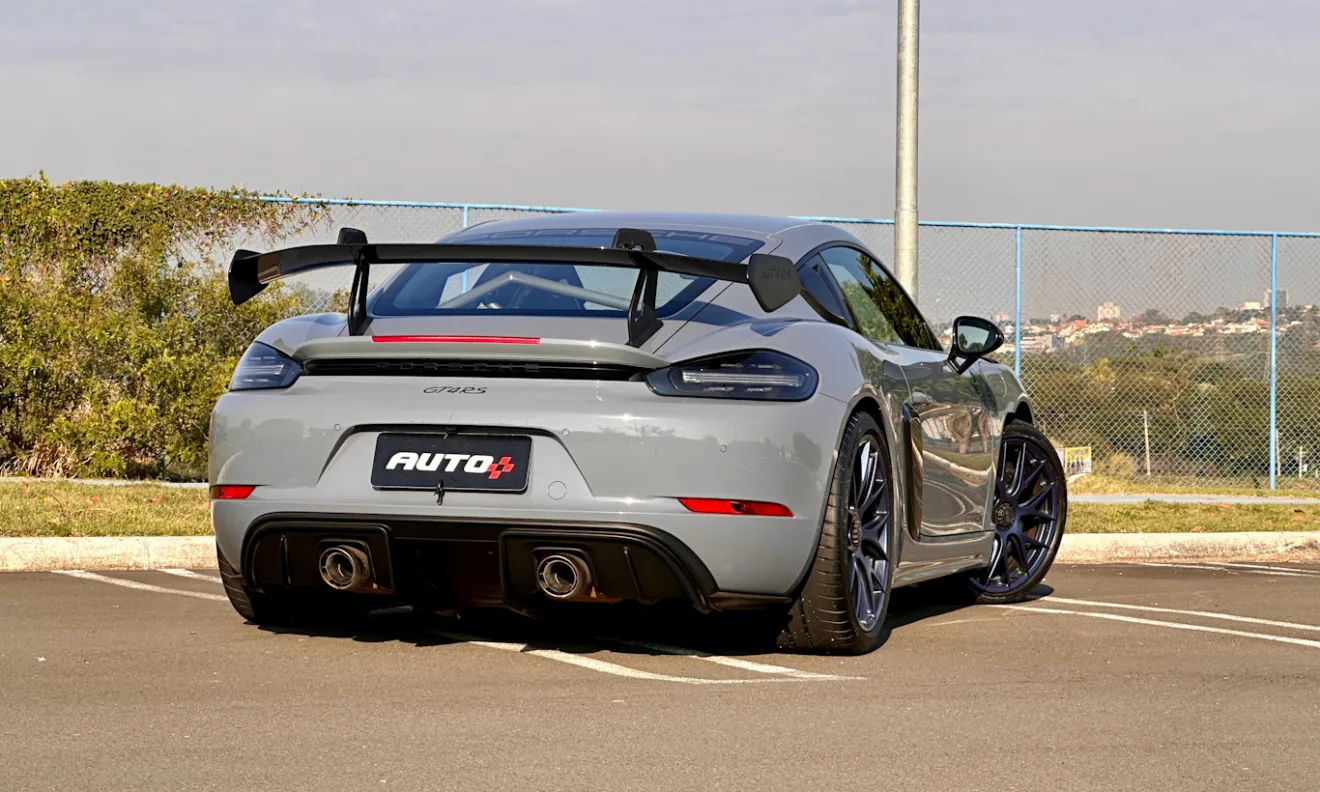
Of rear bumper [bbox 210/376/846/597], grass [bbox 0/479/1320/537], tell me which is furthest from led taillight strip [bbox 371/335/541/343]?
grass [bbox 0/479/1320/537]

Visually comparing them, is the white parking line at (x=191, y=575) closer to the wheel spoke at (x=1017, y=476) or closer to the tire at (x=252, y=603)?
the tire at (x=252, y=603)

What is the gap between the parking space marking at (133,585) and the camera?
7.23 metres

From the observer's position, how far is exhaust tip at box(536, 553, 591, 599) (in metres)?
5.12

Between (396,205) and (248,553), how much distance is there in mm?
9079

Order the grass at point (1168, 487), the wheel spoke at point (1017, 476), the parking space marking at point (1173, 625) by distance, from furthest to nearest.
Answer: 1. the grass at point (1168, 487)
2. the wheel spoke at point (1017, 476)
3. the parking space marking at point (1173, 625)

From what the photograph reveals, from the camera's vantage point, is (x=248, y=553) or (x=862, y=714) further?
(x=248, y=553)

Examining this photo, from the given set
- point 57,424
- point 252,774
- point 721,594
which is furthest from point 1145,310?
point 252,774

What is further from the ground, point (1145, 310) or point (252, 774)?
point (1145, 310)

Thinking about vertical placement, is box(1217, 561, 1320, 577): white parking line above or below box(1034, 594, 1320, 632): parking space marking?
below

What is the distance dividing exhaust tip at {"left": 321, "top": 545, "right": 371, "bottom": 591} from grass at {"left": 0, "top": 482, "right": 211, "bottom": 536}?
12.8 ft

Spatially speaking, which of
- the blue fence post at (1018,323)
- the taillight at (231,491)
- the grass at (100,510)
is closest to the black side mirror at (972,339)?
the taillight at (231,491)

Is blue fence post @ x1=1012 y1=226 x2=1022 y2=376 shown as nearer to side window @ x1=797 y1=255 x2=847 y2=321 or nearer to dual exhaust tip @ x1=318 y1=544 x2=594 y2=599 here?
side window @ x1=797 y1=255 x2=847 y2=321

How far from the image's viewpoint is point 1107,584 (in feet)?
28.0

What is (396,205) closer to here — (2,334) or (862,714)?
(2,334)
